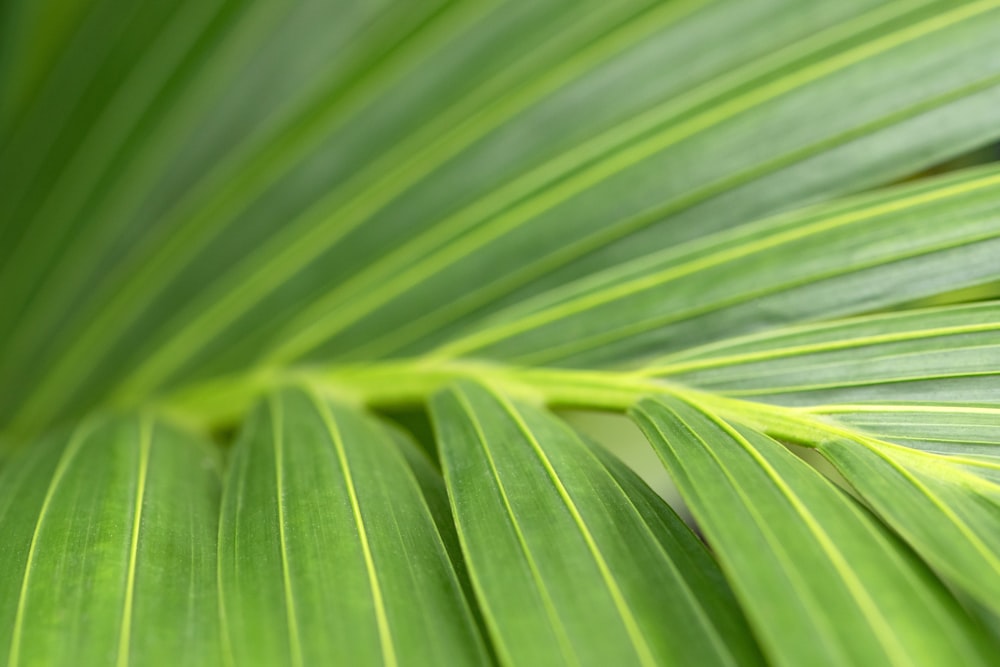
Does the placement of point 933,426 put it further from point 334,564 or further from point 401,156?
point 401,156

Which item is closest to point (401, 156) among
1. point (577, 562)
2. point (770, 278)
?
point (770, 278)

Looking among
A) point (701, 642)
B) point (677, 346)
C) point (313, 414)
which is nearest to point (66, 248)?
point (313, 414)

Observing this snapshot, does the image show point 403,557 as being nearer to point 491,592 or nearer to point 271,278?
point 491,592

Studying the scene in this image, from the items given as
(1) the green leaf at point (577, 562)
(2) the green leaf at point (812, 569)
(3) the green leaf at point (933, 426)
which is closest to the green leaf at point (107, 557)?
(1) the green leaf at point (577, 562)

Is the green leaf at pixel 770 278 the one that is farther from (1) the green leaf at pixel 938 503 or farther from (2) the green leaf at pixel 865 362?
(1) the green leaf at pixel 938 503

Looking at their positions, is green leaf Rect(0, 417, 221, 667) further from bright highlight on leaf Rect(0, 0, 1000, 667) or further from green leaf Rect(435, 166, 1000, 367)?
green leaf Rect(435, 166, 1000, 367)

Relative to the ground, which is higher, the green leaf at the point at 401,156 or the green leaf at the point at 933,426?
the green leaf at the point at 401,156
